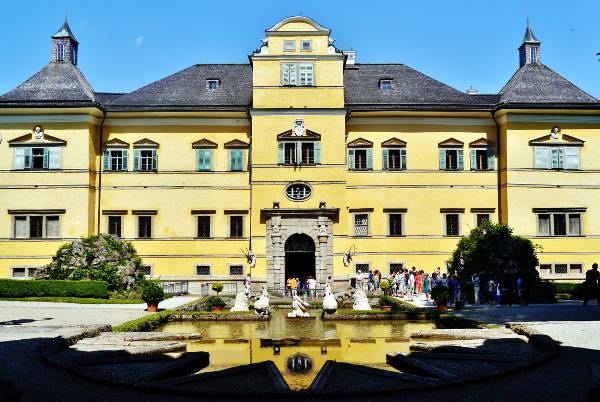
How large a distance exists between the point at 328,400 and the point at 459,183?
1181 inches

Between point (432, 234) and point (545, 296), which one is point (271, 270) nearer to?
point (432, 234)

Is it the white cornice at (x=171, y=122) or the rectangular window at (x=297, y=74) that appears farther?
the white cornice at (x=171, y=122)

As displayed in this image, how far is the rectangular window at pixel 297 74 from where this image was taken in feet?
120

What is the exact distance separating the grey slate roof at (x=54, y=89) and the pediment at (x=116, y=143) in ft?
9.06

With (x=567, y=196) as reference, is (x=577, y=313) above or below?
below

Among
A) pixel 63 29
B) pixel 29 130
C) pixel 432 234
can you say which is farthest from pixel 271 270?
pixel 63 29

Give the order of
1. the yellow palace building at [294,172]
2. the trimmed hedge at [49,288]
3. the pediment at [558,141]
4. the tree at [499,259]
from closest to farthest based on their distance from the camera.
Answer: the tree at [499,259] → the trimmed hedge at [49,288] → the yellow palace building at [294,172] → the pediment at [558,141]

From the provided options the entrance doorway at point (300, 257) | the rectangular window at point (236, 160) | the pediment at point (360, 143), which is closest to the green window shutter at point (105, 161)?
the rectangular window at point (236, 160)

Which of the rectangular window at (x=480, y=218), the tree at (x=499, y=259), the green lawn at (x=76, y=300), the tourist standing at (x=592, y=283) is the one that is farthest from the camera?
the rectangular window at (x=480, y=218)

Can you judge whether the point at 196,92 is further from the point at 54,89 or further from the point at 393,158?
the point at 393,158

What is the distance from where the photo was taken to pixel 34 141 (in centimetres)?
3656

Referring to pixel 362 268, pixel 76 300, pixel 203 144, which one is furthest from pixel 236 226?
pixel 76 300

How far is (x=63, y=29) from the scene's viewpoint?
134 feet

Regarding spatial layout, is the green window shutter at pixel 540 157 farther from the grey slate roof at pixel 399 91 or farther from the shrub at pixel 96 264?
the shrub at pixel 96 264
